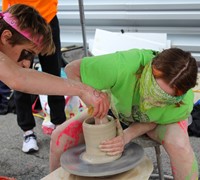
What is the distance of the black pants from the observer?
232cm

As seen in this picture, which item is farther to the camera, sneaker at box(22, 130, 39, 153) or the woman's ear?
sneaker at box(22, 130, 39, 153)

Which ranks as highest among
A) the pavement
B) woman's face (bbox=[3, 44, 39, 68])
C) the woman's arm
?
woman's face (bbox=[3, 44, 39, 68])

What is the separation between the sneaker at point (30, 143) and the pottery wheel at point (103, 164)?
1.01 metres

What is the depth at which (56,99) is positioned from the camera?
7.98 ft

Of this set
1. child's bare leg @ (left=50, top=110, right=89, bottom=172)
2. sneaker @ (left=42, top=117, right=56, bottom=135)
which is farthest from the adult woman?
sneaker @ (left=42, top=117, right=56, bottom=135)

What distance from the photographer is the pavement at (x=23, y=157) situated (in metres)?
2.18

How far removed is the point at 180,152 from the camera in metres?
1.44

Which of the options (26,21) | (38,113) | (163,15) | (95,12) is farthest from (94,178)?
(95,12)

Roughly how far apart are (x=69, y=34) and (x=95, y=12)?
1.31 feet

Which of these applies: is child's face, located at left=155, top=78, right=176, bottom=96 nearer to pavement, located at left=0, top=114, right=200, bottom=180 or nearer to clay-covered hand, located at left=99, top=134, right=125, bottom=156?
clay-covered hand, located at left=99, top=134, right=125, bottom=156

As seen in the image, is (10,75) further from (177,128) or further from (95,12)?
(95,12)

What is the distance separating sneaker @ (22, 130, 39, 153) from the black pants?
4cm

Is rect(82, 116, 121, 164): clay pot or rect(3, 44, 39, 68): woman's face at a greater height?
rect(3, 44, 39, 68): woman's face

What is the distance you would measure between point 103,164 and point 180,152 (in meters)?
0.32
